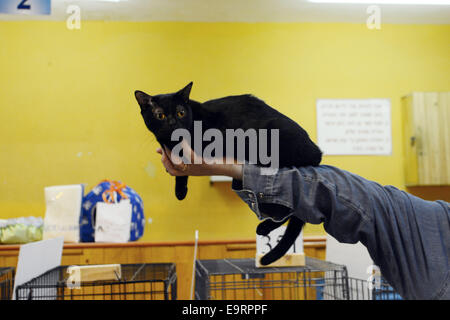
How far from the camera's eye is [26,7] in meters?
1.00

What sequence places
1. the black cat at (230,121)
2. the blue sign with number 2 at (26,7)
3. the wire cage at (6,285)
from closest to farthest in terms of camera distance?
1. the black cat at (230,121)
2. the blue sign with number 2 at (26,7)
3. the wire cage at (6,285)

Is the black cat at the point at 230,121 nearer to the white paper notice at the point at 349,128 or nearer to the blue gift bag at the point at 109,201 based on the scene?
the white paper notice at the point at 349,128

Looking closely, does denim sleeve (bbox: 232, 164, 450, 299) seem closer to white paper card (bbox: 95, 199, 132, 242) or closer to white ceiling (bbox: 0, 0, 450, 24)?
white ceiling (bbox: 0, 0, 450, 24)

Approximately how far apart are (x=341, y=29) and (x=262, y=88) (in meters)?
0.27

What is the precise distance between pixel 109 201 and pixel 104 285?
0.52 m

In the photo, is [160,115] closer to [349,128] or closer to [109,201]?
[349,128]

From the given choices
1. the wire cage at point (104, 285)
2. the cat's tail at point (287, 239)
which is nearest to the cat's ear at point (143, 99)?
the cat's tail at point (287, 239)

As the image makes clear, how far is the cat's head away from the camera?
2.04ft

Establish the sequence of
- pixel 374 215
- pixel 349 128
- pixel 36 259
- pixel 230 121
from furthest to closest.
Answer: pixel 36 259 → pixel 349 128 → pixel 230 121 → pixel 374 215

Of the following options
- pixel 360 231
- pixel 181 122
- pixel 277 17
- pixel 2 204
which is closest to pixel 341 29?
pixel 277 17

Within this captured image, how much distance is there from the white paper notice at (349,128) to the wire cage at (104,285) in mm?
509

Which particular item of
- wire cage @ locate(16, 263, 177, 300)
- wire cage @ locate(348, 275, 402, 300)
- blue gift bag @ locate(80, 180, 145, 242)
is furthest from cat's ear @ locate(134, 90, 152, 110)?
Answer: blue gift bag @ locate(80, 180, 145, 242)

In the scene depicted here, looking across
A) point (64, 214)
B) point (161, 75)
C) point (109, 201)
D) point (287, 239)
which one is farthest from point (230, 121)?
point (64, 214)

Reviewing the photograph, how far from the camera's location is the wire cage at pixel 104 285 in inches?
35.6
